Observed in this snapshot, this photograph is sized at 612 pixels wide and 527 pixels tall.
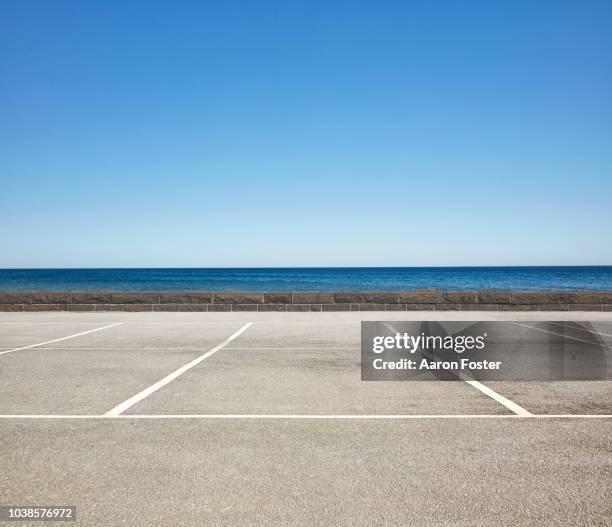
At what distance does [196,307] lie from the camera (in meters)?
16.8

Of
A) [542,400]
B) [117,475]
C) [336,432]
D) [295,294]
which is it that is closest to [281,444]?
[336,432]

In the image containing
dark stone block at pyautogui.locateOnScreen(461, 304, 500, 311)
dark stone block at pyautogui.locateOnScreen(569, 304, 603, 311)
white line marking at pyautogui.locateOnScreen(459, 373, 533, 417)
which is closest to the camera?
white line marking at pyautogui.locateOnScreen(459, 373, 533, 417)

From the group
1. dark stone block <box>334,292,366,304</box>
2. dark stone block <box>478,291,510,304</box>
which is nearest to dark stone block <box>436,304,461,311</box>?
dark stone block <box>478,291,510,304</box>

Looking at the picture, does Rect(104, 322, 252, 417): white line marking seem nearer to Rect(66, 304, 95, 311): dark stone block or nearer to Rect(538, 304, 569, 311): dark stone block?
Rect(66, 304, 95, 311): dark stone block

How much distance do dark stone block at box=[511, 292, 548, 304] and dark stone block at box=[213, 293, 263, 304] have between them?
335 inches

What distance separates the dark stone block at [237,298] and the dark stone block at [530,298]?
8.50m

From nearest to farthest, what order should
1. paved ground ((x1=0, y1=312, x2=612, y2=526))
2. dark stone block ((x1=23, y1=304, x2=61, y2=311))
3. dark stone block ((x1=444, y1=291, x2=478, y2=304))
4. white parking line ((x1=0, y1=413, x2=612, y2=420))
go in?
1. paved ground ((x1=0, y1=312, x2=612, y2=526))
2. white parking line ((x1=0, y1=413, x2=612, y2=420))
3. dark stone block ((x1=444, y1=291, x2=478, y2=304))
4. dark stone block ((x1=23, y1=304, x2=61, y2=311))

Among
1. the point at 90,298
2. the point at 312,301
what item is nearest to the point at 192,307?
the point at 90,298

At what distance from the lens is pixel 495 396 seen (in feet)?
18.2

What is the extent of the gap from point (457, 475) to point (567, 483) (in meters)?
0.69

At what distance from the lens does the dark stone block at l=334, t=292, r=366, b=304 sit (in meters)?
16.7

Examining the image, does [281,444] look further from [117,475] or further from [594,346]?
[594,346]

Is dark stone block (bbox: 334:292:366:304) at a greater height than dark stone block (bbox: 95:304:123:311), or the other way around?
dark stone block (bbox: 334:292:366:304)

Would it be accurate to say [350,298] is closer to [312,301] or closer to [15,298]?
[312,301]
